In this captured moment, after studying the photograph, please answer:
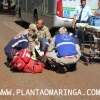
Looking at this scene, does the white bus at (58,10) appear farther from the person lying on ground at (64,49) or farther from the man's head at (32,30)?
the person lying on ground at (64,49)

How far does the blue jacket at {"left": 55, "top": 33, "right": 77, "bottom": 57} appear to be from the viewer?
505 inches

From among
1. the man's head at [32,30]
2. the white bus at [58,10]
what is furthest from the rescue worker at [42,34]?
the white bus at [58,10]

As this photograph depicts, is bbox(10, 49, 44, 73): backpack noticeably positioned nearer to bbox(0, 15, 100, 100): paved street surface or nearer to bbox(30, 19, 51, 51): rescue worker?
bbox(0, 15, 100, 100): paved street surface

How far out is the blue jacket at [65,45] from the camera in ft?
42.1

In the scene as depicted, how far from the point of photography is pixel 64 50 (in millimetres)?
12875

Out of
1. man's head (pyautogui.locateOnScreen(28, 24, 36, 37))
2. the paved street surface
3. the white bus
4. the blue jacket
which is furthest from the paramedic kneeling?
the white bus

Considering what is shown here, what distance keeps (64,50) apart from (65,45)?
0.23 meters

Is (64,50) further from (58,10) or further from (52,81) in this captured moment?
(58,10)

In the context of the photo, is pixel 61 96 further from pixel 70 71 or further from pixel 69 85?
pixel 70 71

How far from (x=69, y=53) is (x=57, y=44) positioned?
49 cm

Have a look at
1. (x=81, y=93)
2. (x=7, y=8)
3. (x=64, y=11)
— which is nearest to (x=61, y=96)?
(x=81, y=93)

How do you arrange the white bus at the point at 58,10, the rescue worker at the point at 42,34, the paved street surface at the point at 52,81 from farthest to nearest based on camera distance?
the white bus at the point at 58,10, the rescue worker at the point at 42,34, the paved street surface at the point at 52,81

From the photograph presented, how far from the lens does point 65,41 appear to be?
13.1 metres

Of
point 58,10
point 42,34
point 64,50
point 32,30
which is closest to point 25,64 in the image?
point 64,50
